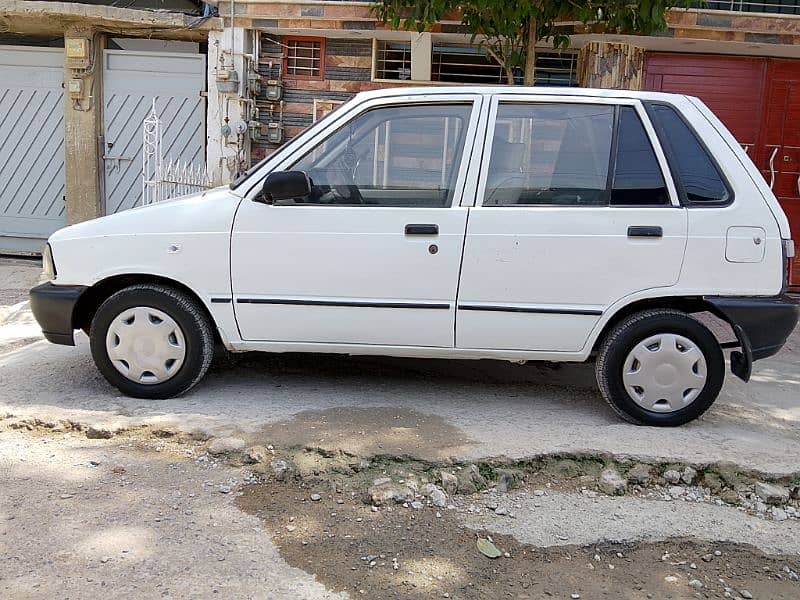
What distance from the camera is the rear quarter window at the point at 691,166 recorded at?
4113 millimetres

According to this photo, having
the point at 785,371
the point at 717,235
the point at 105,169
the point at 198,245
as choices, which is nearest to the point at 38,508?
the point at 198,245

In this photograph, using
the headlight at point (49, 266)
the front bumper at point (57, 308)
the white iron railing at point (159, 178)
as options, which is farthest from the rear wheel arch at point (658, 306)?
the white iron railing at point (159, 178)

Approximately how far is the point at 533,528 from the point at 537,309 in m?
1.34

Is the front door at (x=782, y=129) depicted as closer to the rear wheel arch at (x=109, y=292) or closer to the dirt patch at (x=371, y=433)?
the dirt patch at (x=371, y=433)

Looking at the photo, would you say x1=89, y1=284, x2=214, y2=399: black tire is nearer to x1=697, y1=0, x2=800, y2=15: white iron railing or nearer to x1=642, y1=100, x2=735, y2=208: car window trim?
x1=642, y1=100, x2=735, y2=208: car window trim

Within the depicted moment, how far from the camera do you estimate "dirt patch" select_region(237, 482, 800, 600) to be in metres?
2.73

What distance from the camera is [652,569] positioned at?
2891 millimetres

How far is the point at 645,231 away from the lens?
4.07 metres

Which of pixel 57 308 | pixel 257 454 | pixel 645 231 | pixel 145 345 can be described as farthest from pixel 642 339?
pixel 57 308

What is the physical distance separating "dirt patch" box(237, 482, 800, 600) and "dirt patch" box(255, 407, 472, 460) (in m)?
0.49

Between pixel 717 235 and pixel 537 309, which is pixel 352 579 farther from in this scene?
pixel 717 235

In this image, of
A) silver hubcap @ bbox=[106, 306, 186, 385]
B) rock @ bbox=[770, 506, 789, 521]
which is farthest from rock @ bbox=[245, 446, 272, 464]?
rock @ bbox=[770, 506, 789, 521]

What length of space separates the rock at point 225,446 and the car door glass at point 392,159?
1.32m

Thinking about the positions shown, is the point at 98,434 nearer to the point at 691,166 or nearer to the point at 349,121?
the point at 349,121
